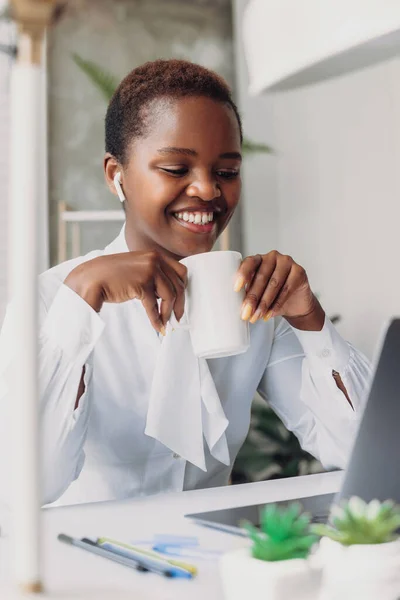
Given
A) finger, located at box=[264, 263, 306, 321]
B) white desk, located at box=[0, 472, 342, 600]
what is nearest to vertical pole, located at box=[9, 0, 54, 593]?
white desk, located at box=[0, 472, 342, 600]

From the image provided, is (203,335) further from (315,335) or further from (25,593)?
(25,593)

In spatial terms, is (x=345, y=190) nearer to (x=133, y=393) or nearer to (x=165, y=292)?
(x=133, y=393)

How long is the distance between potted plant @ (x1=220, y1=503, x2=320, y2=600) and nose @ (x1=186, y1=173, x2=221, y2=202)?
782mm

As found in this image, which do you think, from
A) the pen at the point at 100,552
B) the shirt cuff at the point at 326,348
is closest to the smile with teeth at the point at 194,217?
the shirt cuff at the point at 326,348

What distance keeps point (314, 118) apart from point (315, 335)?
74.8 inches

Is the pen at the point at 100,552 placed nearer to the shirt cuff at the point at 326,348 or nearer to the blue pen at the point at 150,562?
the blue pen at the point at 150,562

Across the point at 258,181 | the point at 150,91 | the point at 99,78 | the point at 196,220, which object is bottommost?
the point at 196,220

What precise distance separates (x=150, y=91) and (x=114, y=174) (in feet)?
0.54

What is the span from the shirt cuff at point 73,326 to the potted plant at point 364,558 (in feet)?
1.85

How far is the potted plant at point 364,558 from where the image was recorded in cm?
39

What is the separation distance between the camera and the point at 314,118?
2828 millimetres

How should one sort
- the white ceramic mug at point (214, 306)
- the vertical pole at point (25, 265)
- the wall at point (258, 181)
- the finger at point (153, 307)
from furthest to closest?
the wall at point (258, 181)
the finger at point (153, 307)
the white ceramic mug at point (214, 306)
the vertical pole at point (25, 265)

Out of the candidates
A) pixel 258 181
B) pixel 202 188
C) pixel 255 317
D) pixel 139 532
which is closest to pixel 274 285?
pixel 255 317

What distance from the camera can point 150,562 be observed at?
54 centimetres
